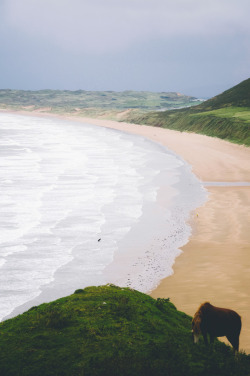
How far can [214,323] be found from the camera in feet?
20.8

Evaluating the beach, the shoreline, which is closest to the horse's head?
the beach

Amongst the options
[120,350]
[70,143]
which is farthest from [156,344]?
[70,143]

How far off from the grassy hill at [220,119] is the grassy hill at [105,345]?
68.5m

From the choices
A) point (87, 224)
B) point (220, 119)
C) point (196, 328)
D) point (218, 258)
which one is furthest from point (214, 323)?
point (220, 119)

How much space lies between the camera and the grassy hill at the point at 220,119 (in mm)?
83312

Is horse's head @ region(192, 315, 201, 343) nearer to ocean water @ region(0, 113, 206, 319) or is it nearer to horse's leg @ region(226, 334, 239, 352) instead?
horse's leg @ region(226, 334, 239, 352)

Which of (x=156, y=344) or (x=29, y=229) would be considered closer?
(x=156, y=344)

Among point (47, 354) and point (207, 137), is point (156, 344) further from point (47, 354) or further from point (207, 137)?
point (207, 137)

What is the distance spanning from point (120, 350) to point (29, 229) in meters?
21.1

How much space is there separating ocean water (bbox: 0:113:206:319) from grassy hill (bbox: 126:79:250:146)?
1196 inches

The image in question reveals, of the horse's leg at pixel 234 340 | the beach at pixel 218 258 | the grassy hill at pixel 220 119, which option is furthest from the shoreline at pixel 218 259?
the grassy hill at pixel 220 119

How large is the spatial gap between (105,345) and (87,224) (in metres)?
21.5

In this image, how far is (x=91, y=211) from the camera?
30.7 meters

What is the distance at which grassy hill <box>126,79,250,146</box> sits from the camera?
3280 inches
